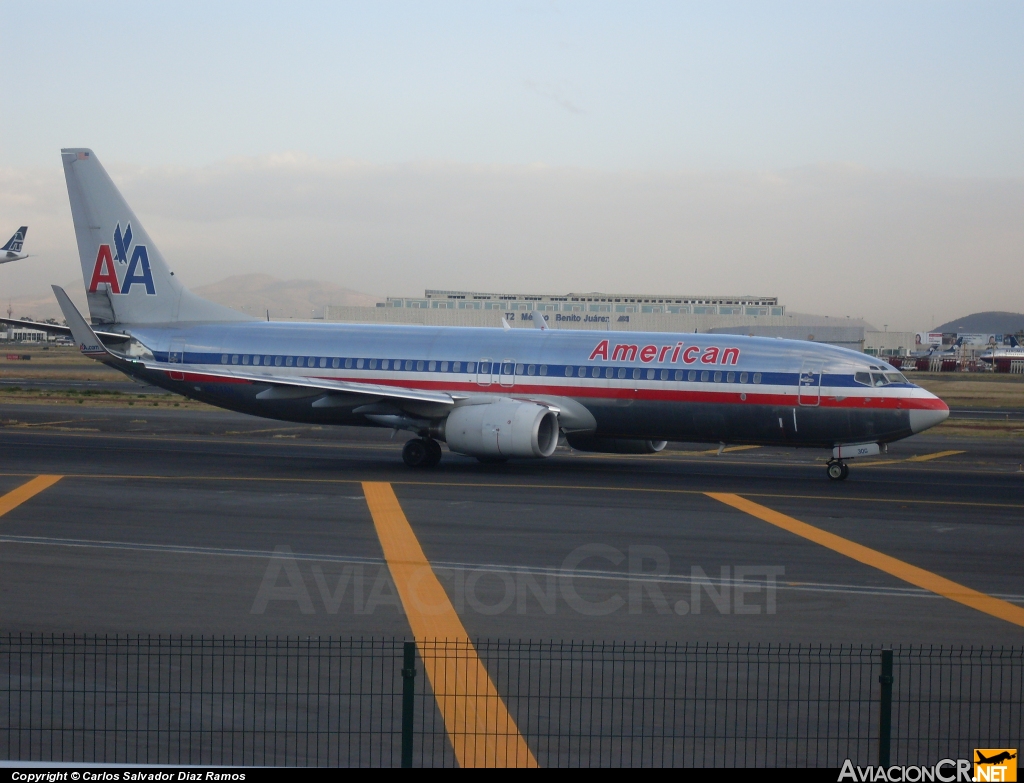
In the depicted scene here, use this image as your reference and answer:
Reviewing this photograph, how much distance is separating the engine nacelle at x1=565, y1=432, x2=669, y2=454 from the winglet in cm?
1432

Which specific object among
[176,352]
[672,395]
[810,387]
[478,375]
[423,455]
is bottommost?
[423,455]

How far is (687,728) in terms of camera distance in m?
10.1

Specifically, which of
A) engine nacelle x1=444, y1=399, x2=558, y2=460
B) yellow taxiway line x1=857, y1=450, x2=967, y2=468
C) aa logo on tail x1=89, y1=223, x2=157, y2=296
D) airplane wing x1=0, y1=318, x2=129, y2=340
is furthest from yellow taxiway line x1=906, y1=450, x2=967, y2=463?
airplane wing x1=0, y1=318, x2=129, y2=340

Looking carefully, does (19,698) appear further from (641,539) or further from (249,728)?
(641,539)

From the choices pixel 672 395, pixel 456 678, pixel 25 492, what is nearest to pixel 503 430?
pixel 672 395

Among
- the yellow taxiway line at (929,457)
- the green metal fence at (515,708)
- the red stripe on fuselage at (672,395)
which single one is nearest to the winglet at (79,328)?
the red stripe on fuselage at (672,395)

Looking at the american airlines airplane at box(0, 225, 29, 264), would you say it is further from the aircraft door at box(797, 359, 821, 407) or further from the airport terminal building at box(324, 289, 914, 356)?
the aircraft door at box(797, 359, 821, 407)

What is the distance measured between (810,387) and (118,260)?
76.3ft

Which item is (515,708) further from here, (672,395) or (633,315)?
(633,315)

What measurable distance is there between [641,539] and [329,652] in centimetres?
954

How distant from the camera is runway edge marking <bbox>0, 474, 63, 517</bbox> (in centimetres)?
2394

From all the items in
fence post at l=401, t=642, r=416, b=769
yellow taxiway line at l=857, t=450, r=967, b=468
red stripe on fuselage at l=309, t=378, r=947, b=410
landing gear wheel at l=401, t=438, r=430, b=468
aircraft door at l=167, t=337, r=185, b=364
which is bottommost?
yellow taxiway line at l=857, t=450, r=967, b=468

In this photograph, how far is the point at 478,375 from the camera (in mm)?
33250

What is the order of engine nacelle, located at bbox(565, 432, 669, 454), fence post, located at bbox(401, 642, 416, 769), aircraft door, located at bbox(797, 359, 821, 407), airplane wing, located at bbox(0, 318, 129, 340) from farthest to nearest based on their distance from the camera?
airplane wing, located at bbox(0, 318, 129, 340) < engine nacelle, located at bbox(565, 432, 669, 454) < aircraft door, located at bbox(797, 359, 821, 407) < fence post, located at bbox(401, 642, 416, 769)
